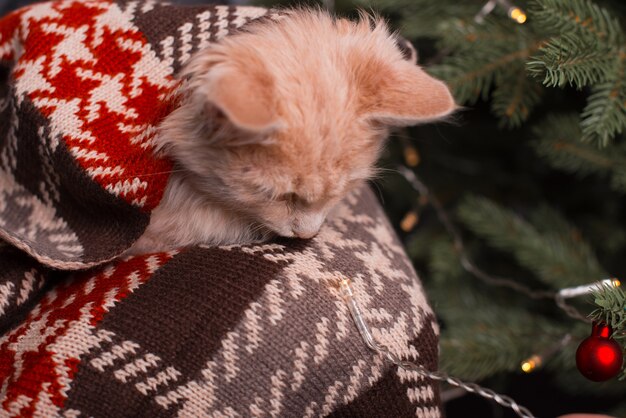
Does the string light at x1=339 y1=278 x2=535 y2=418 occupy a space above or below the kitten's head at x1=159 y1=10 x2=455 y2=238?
below

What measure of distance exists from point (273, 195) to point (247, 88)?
152 mm

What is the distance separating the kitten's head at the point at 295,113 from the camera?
73 cm

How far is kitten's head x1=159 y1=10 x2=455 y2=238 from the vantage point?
73 cm

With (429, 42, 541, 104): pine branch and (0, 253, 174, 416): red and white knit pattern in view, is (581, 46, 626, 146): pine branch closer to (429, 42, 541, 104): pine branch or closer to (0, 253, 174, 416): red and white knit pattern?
(429, 42, 541, 104): pine branch

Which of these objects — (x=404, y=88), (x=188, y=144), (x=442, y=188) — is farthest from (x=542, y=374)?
(x=188, y=144)

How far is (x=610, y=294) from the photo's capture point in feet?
2.45

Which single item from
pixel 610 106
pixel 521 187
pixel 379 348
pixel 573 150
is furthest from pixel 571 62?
pixel 521 187

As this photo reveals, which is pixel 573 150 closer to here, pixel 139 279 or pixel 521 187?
pixel 521 187

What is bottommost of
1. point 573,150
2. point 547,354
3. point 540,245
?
point 547,354

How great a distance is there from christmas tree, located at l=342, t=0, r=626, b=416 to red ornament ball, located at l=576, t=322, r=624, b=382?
14 millimetres

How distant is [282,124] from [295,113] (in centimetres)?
4

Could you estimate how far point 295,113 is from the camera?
0.75m

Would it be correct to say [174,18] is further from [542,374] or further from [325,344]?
[542,374]

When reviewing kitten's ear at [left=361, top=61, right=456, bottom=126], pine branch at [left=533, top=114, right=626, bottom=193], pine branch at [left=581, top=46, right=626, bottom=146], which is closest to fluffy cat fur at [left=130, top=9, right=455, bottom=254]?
kitten's ear at [left=361, top=61, right=456, bottom=126]
